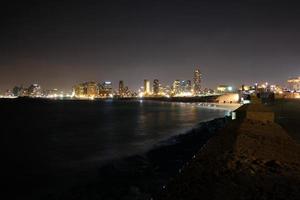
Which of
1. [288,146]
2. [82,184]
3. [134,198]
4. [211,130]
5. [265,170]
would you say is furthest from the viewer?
[211,130]

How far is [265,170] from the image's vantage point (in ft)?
29.1

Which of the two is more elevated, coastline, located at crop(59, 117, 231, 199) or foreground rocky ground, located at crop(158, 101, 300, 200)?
foreground rocky ground, located at crop(158, 101, 300, 200)

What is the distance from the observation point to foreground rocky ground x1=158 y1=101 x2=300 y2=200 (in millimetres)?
6902

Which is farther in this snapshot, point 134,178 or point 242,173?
point 134,178

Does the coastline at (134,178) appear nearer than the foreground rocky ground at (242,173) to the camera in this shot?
No

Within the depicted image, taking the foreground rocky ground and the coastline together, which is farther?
the coastline

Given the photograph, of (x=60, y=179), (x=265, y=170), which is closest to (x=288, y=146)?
(x=265, y=170)

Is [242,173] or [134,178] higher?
[242,173]

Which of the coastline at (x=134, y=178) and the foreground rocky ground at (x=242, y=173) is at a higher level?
the foreground rocky ground at (x=242, y=173)

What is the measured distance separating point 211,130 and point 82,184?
1855 centimetres

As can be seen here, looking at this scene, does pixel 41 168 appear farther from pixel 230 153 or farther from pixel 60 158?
pixel 230 153

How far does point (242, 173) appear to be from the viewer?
28.1 feet

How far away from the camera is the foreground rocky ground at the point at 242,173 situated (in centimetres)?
690

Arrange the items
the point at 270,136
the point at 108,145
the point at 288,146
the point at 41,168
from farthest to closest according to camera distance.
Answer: the point at 108,145 → the point at 41,168 → the point at 270,136 → the point at 288,146
